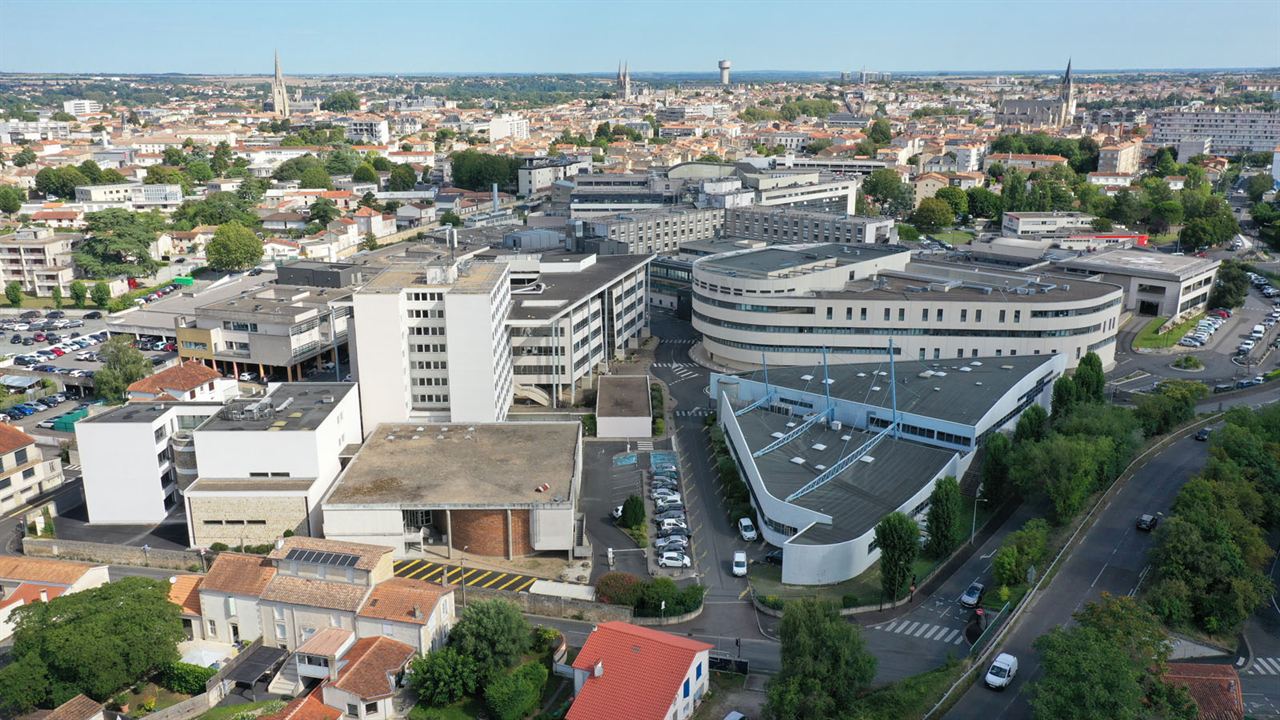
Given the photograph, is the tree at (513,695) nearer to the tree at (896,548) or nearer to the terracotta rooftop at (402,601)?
the terracotta rooftop at (402,601)

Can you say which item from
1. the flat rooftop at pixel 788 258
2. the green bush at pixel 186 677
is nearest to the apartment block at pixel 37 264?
the flat rooftop at pixel 788 258

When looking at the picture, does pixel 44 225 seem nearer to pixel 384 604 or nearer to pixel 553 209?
pixel 553 209

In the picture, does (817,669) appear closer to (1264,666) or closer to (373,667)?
(373,667)

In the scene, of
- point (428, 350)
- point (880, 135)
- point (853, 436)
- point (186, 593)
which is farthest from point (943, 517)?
point (880, 135)

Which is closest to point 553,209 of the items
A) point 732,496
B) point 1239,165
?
point 732,496

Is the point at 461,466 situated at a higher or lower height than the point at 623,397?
higher

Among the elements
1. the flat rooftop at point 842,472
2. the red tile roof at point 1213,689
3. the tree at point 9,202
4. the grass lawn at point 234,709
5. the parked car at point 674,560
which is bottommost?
the grass lawn at point 234,709
